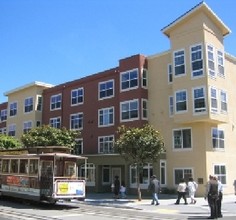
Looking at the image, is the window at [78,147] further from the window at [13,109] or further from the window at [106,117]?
the window at [13,109]

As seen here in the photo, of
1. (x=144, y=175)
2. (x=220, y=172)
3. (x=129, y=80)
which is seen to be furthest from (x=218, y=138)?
(x=129, y=80)

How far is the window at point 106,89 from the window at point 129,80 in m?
2.18

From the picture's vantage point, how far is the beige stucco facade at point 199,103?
30.6m

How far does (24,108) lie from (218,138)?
1068 inches

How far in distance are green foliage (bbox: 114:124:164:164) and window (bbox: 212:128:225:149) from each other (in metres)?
6.30

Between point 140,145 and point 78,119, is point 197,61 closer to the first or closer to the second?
point 140,145

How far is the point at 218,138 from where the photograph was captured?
3228 centimetres

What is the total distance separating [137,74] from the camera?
35625 mm

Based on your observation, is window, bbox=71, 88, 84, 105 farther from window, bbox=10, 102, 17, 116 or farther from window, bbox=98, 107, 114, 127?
window, bbox=10, 102, 17, 116

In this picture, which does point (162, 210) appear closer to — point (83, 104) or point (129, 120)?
point (129, 120)

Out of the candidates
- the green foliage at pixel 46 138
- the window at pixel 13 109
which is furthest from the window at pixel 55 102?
the green foliage at pixel 46 138

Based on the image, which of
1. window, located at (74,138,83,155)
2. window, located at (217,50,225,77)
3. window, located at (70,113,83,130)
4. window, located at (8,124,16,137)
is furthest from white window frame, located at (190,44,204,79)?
window, located at (8,124,16,137)

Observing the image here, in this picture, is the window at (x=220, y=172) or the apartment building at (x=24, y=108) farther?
the apartment building at (x=24, y=108)


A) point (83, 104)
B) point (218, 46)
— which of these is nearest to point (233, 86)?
point (218, 46)
